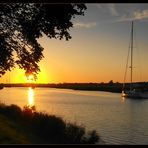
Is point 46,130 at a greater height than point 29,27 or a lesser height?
lesser

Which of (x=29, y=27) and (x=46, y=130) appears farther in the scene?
(x=46, y=130)

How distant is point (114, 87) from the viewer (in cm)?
17062

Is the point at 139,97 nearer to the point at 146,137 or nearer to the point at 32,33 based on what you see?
the point at 146,137

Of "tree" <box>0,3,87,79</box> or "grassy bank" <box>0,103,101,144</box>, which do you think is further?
"grassy bank" <box>0,103,101,144</box>

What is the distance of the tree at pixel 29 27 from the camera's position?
1357 centimetres

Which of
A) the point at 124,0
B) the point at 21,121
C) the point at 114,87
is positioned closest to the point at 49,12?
the point at 124,0

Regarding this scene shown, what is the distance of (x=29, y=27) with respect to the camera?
15.4m

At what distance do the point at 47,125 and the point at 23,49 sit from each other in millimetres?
9007

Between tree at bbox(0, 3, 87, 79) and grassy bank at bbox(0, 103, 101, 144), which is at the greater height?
tree at bbox(0, 3, 87, 79)

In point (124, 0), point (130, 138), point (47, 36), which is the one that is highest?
point (47, 36)

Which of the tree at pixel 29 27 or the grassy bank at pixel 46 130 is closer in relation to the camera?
the tree at pixel 29 27

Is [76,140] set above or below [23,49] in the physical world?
below

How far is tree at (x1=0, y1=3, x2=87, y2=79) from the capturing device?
44.5ft

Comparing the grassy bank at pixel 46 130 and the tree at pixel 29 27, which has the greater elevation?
the tree at pixel 29 27
